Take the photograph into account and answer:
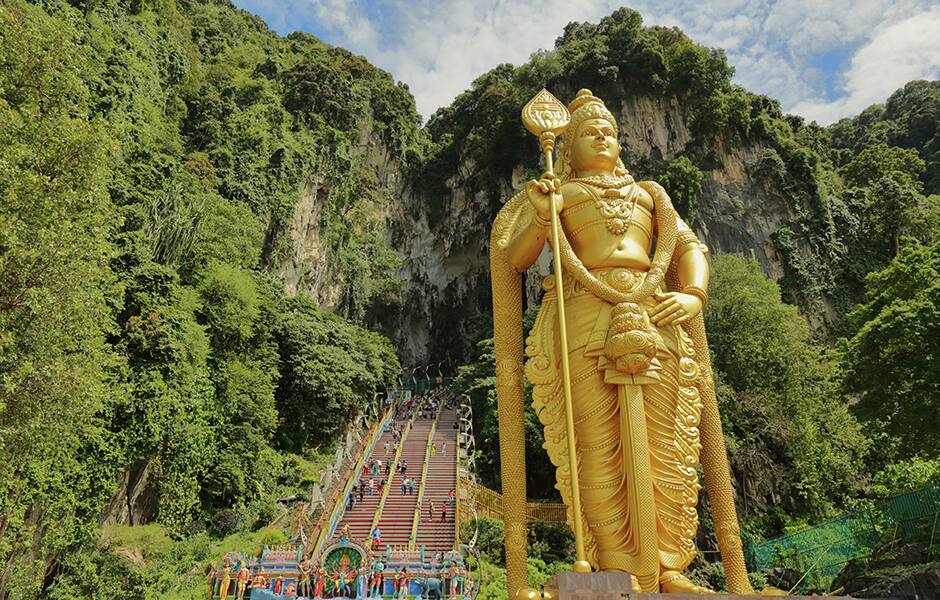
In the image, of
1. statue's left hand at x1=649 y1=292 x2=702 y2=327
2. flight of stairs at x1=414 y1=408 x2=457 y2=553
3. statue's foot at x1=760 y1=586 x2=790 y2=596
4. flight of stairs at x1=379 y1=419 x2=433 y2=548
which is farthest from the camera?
flight of stairs at x1=379 y1=419 x2=433 y2=548

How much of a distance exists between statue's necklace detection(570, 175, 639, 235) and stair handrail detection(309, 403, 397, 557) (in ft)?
29.7

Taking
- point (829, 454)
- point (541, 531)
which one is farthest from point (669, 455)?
point (829, 454)

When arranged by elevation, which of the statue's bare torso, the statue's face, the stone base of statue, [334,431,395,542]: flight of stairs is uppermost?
the statue's face

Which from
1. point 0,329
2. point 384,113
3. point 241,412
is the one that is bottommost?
point 0,329

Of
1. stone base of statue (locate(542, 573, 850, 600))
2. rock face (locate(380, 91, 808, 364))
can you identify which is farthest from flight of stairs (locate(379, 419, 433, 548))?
stone base of statue (locate(542, 573, 850, 600))

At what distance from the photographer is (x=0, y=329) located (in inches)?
258

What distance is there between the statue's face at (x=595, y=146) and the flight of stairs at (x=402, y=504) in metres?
9.05

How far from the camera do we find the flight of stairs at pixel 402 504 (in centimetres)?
1190

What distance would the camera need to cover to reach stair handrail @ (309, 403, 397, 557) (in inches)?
453

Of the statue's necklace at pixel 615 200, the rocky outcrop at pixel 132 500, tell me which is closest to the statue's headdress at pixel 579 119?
the statue's necklace at pixel 615 200

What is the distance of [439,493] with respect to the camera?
13750 millimetres

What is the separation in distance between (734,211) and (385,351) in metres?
14.2

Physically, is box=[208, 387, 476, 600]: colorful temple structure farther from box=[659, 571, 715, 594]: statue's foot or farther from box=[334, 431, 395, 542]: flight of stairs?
box=[659, 571, 715, 594]: statue's foot

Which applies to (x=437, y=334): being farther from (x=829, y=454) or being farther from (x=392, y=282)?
(x=829, y=454)
